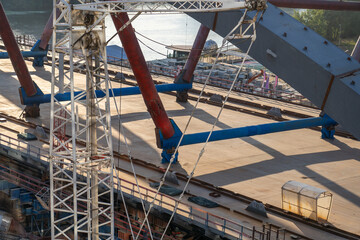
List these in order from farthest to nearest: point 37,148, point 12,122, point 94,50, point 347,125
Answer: point 12,122 < point 37,148 < point 347,125 < point 94,50

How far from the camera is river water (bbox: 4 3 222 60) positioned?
124 metres

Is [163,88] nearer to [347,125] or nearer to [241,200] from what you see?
[241,200]

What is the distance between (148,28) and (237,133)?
402ft

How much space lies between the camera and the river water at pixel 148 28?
405 ft

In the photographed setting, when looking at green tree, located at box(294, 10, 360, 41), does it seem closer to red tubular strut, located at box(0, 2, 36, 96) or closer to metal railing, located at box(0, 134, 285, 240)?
red tubular strut, located at box(0, 2, 36, 96)

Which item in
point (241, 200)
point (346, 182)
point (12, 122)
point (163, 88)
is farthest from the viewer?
point (163, 88)

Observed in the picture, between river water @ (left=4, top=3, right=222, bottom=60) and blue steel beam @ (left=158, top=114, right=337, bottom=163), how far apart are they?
252ft

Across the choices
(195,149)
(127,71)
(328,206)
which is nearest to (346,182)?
(328,206)

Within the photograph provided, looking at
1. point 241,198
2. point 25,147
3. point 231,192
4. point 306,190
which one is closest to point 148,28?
point 25,147

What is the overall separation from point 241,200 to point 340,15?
108113mm

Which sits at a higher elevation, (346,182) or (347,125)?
(347,125)

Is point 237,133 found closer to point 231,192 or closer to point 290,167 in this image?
point 290,167

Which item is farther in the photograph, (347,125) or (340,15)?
(340,15)

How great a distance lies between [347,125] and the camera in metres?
22.6
